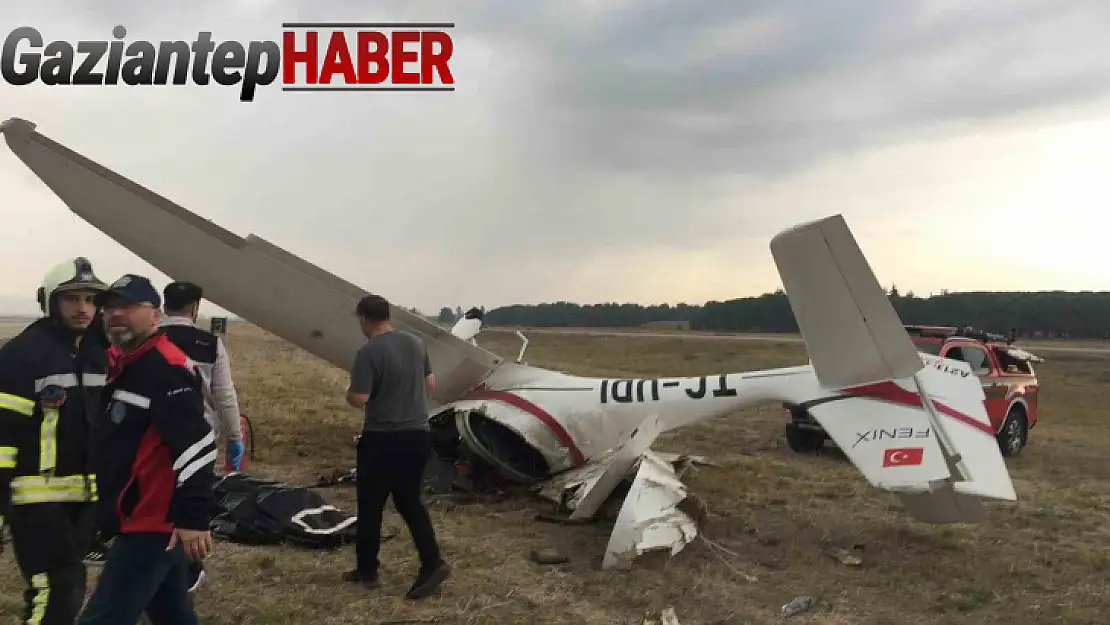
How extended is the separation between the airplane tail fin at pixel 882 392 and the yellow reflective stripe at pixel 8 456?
14.2 ft

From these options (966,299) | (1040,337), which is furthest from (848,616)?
(966,299)

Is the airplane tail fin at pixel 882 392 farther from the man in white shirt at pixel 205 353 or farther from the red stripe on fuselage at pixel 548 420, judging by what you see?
the man in white shirt at pixel 205 353

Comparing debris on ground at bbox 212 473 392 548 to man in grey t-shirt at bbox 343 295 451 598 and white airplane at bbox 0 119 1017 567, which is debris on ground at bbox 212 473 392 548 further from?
white airplane at bbox 0 119 1017 567

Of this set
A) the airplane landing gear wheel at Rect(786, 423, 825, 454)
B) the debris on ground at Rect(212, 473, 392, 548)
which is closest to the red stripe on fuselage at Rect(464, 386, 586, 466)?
the debris on ground at Rect(212, 473, 392, 548)

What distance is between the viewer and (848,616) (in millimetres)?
4383

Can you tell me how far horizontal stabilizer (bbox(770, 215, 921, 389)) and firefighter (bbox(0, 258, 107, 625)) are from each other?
410 centimetres

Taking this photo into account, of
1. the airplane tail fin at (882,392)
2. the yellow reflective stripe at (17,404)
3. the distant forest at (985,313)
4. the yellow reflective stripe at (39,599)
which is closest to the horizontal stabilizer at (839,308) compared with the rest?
the airplane tail fin at (882,392)

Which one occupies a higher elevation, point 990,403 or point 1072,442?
point 990,403

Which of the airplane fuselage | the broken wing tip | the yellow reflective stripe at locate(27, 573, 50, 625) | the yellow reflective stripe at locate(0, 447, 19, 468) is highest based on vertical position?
the broken wing tip

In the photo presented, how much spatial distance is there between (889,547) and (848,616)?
5.50 ft

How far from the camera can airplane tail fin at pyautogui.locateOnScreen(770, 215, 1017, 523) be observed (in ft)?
15.5

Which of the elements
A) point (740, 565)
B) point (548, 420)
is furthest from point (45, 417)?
point (548, 420)

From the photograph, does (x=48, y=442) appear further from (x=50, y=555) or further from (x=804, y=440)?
(x=804, y=440)

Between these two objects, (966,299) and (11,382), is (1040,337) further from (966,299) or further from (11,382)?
(11,382)
